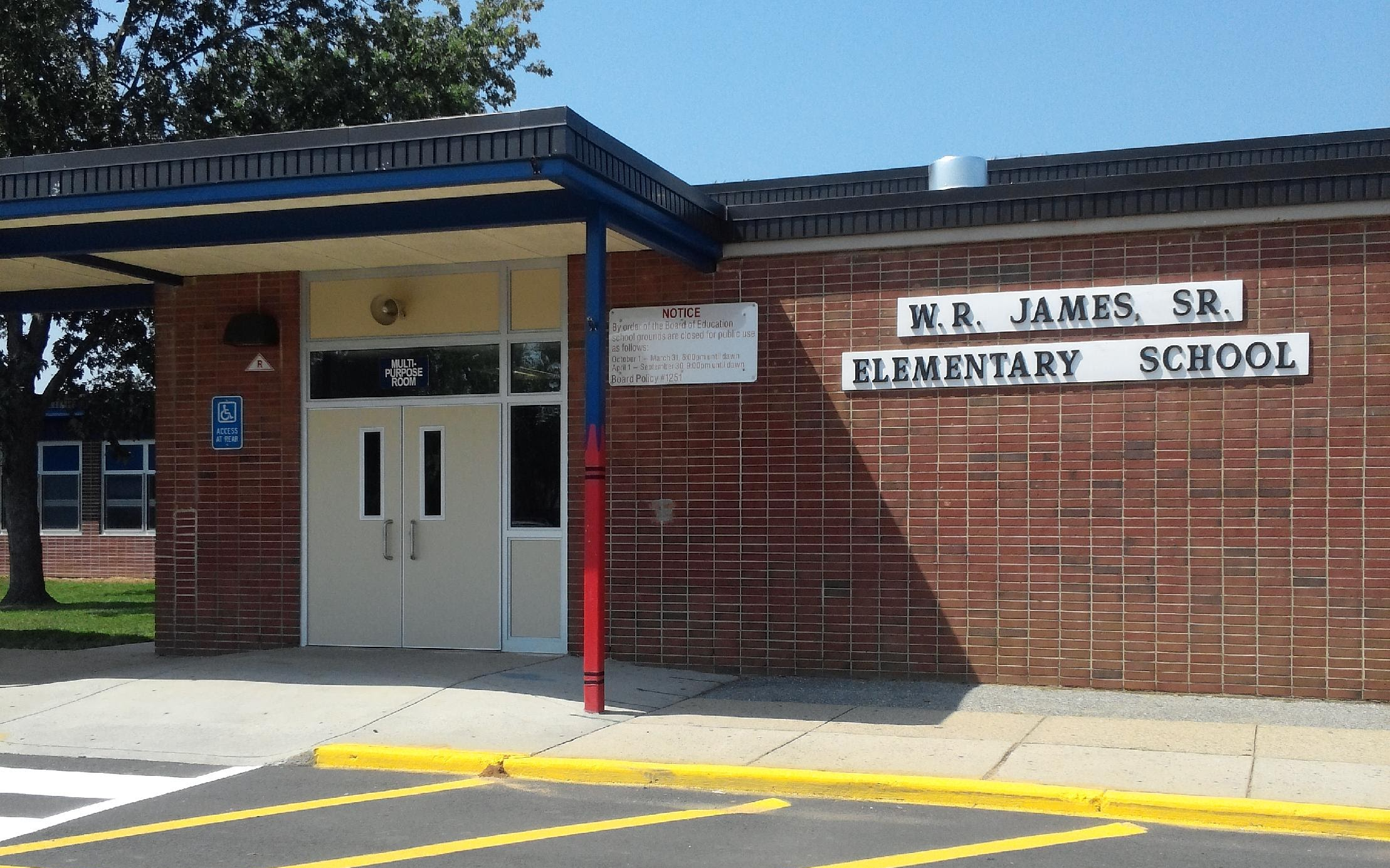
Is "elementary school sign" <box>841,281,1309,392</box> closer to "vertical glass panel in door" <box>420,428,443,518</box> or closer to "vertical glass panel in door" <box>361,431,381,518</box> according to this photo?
"vertical glass panel in door" <box>420,428,443,518</box>

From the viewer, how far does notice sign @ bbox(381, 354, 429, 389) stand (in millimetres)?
12867

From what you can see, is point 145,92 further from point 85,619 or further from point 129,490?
point 129,490

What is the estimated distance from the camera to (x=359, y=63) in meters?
21.1

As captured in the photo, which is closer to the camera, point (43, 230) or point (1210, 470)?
point (1210, 470)

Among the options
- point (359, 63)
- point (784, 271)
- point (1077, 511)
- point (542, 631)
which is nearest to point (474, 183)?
point (784, 271)

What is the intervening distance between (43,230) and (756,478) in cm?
635

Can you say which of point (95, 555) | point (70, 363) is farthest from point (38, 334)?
point (95, 555)

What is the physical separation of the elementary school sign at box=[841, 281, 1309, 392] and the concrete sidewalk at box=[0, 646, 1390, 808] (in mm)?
2430

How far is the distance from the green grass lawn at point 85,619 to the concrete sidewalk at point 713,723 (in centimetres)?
359

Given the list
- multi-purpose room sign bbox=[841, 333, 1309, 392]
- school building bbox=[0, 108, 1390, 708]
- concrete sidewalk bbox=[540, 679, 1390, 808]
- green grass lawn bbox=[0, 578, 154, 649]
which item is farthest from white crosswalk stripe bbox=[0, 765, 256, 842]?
green grass lawn bbox=[0, 578, 154, 649]

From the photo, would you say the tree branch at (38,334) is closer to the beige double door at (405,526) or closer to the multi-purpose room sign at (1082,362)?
the beige double door at (405,526)

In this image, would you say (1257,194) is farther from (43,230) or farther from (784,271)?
(43,230)

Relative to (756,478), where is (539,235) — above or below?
above

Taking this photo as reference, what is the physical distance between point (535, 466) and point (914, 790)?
5581mm
